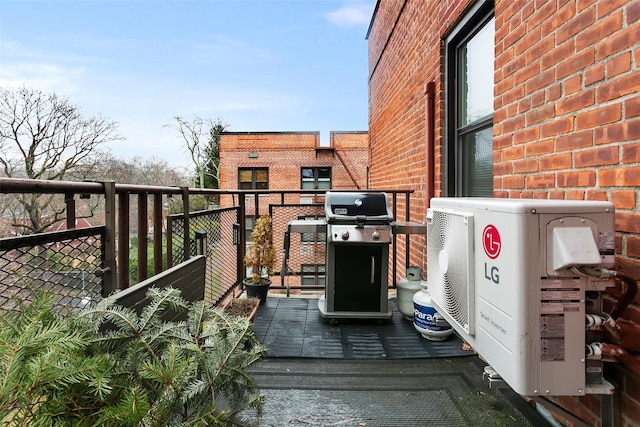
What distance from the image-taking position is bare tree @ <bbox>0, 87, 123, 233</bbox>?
12.1 metres

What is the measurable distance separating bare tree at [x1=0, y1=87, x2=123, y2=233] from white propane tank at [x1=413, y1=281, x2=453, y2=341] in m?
12.0

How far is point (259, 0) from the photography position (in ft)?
29.6

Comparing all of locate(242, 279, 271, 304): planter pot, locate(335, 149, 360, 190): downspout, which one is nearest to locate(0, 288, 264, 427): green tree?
locate(242, 279, 271, 304): planter pot

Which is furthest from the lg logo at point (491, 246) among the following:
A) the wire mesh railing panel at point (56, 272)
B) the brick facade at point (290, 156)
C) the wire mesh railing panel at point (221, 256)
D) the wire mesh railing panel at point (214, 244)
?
the brick facade at point (290, 156)

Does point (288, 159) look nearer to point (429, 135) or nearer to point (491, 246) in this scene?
point (429, 135)

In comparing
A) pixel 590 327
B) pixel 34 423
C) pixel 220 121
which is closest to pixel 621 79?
pixel 590 327

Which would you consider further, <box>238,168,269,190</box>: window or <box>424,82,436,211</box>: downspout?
<box>238,168,269,190</box>: window

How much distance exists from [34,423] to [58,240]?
0.83 metres

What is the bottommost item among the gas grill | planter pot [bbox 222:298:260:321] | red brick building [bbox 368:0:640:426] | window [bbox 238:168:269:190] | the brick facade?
planter pot [bbox 222:298:260:321]

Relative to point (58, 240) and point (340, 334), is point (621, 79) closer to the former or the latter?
point (58, 240)

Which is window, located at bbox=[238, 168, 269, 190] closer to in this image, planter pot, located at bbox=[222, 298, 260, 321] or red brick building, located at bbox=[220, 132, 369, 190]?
red brick building, located at bbox=[220, 132, 369, 190]

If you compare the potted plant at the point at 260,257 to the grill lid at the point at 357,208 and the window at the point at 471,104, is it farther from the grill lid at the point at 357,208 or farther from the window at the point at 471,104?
the window at the point at 471,104

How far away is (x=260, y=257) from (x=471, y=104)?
92.7 inches

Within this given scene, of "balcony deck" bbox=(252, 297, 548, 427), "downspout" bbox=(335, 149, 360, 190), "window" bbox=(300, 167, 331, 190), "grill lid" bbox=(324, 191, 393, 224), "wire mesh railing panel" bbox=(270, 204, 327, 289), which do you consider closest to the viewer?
"balcony deck" bbox=(252, 297, 548, 427)
